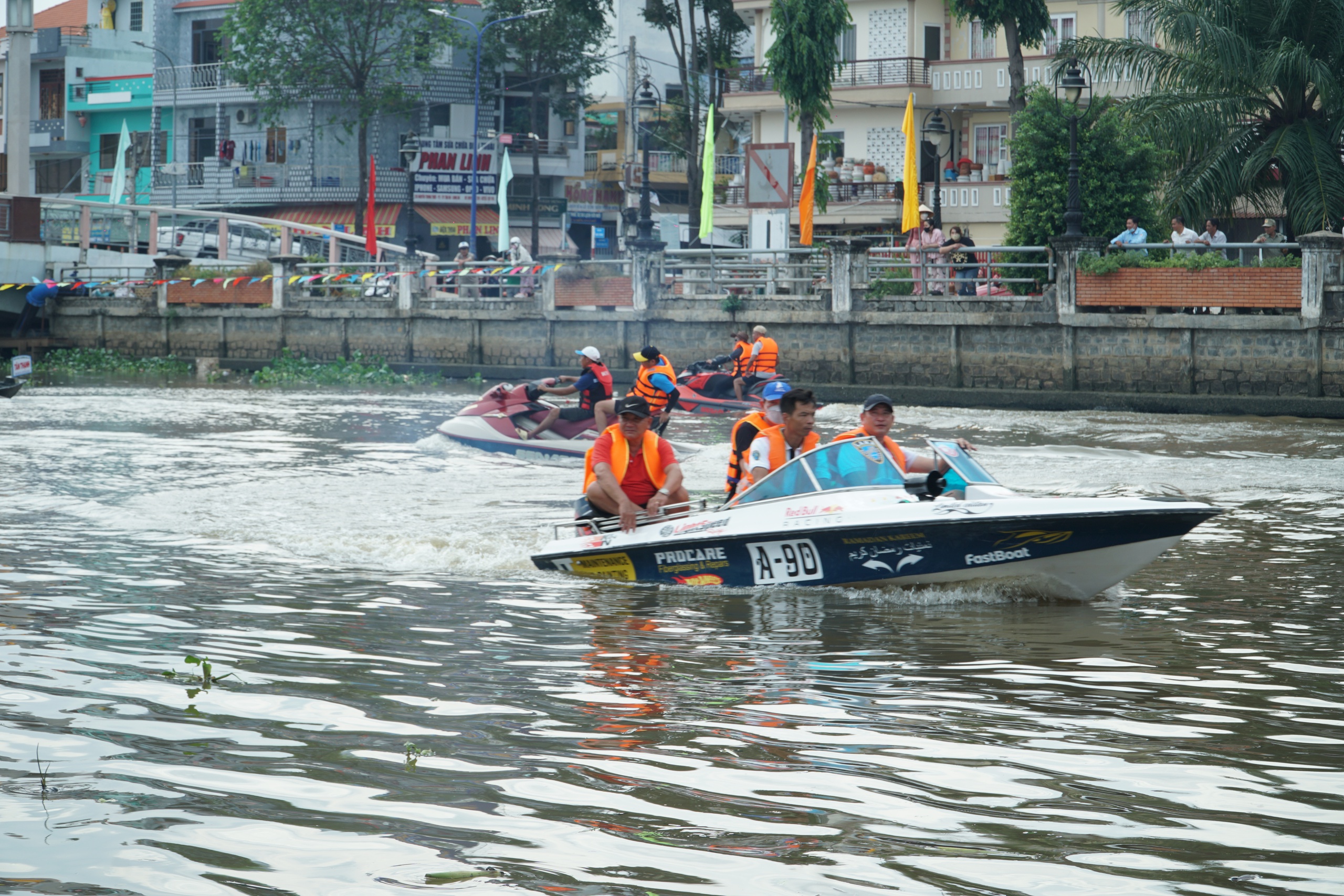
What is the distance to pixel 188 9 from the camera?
56.1 meters

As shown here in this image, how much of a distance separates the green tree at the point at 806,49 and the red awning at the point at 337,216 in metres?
19.6

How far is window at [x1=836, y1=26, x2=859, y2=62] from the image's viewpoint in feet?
147

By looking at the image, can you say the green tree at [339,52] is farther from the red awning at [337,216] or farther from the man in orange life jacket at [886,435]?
the man in orange life jacket at [886,435]

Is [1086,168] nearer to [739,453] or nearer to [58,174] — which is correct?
[739,453]

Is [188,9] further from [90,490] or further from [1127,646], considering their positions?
[1127,646]

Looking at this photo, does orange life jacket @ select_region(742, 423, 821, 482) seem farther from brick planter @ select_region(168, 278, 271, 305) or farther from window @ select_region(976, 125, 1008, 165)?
window @ select_region(976, 125, 1008, 165)

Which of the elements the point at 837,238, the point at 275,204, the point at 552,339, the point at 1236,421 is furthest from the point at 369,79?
the point at 1236,421

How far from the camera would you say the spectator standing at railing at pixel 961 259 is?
1089 inches

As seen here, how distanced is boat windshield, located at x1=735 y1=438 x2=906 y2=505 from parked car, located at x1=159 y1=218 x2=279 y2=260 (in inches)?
1555

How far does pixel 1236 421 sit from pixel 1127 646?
16.2 meters

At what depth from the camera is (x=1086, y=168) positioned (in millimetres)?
26734

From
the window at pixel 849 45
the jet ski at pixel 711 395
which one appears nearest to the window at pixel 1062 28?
the window at pixel 849 45

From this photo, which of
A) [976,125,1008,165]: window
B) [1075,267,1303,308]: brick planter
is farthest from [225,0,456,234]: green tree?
[1075,267,1303,308]: brick planter

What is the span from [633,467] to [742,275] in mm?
23454
